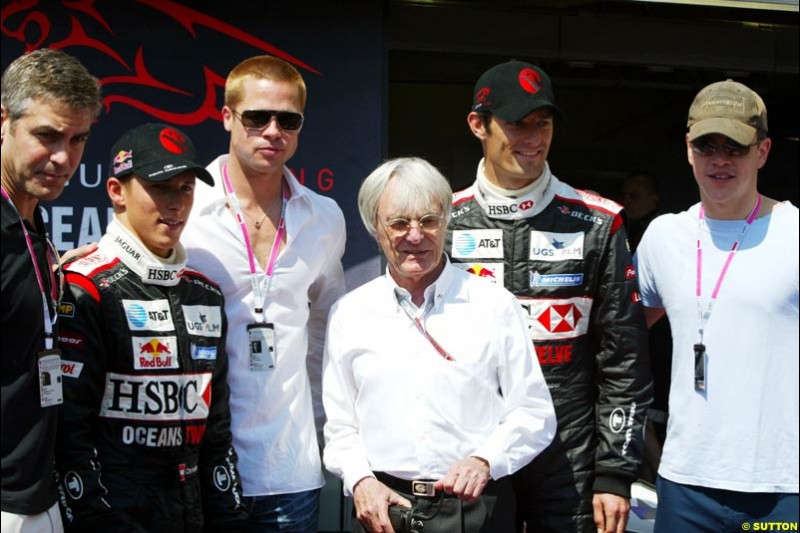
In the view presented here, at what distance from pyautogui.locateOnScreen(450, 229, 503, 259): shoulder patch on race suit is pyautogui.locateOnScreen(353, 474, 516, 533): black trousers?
0.69 m

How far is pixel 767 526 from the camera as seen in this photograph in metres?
2.69

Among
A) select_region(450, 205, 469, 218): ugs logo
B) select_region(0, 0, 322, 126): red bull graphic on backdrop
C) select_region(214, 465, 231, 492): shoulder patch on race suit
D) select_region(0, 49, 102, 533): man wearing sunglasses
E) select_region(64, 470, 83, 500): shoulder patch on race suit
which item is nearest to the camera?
select_region(0, 49, 102, 533): man wearing sunglasses

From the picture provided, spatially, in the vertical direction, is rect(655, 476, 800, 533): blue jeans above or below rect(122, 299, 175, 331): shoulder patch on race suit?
below

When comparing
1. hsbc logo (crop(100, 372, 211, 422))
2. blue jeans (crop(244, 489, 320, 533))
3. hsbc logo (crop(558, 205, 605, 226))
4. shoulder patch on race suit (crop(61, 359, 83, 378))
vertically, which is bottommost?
blue jeans (crop(244, 489, 320, 533))

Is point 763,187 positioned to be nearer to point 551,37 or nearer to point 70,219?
point 551,37

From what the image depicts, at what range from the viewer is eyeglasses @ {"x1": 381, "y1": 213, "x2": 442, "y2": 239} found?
9.08ft

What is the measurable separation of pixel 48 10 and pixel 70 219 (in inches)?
38.4

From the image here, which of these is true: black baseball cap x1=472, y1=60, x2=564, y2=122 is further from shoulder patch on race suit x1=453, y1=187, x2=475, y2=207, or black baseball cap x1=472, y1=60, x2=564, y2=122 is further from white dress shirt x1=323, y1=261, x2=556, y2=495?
white dress shirt x1=323, y1=261, x2=556, y2=495

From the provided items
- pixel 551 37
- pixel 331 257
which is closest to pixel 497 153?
pixel 331 257

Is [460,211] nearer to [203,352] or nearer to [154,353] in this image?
[203,352]

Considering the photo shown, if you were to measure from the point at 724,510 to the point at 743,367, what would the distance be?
385 mm

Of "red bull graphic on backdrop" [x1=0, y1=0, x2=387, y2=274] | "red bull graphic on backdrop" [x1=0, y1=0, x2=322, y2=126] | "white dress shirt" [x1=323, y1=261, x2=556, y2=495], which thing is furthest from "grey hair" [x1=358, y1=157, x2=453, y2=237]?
"red bull graphic on backdrop" [x1=0, y1=0, x2=322, y2=126]

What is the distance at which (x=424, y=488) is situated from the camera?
2680 millimetres

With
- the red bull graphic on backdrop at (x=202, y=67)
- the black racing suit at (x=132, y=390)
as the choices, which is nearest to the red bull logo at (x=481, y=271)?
the black racing suit at (x=132, y=390)
